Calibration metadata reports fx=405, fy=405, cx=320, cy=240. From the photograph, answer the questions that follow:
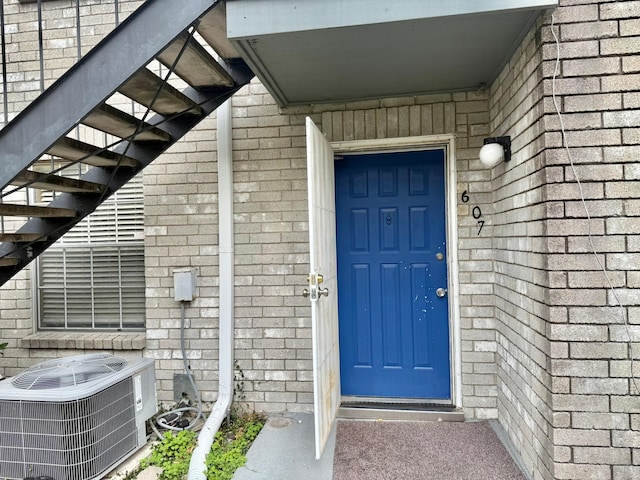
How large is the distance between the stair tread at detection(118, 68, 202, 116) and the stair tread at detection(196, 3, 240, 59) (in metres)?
0.37

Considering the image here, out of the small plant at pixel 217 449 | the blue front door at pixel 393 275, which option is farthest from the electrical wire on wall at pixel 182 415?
the blue front door at pixel 393 275

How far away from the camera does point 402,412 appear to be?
296 cm

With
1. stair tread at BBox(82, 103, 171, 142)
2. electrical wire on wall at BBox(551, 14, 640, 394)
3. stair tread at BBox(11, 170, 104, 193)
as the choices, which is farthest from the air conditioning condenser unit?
electrical wire on wall at BBox(551, 14, 640, 394)

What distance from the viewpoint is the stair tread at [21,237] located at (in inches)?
101

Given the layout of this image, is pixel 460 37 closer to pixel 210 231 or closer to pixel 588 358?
pixel 588 358

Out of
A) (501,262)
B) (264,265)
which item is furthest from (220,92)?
(501,262)

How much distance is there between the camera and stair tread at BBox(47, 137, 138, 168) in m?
2.38

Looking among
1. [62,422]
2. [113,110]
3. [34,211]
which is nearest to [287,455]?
[62,422]

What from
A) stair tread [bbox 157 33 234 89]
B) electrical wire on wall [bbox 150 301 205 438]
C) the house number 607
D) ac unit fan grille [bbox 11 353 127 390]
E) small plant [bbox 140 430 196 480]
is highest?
stair tread [bbox 157 33 234 89]

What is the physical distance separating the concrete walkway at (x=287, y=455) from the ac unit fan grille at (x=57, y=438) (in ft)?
2.90

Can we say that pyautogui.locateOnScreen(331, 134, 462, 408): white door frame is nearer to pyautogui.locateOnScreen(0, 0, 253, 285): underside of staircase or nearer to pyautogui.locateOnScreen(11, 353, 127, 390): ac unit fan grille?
pyautogui.locateOnScreen(0, 0, 253, 285): underside of staircase

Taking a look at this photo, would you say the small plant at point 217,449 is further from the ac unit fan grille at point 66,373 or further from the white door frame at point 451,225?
the white door frame at point 451,225

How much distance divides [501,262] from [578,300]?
0.82 metres

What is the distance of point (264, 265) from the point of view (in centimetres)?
319
